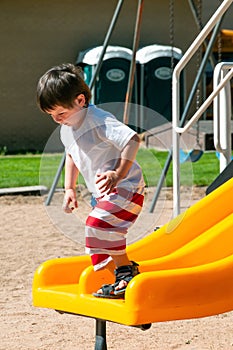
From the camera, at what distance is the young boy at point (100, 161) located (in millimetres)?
3463

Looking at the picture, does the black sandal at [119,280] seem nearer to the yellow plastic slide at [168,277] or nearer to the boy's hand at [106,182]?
the yellow plastic slide at [168,277]

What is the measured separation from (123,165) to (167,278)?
469 millimetres

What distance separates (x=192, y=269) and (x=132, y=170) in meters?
0.46

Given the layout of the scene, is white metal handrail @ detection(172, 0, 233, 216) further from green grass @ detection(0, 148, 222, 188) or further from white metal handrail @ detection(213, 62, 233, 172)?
white metal handrail @ detection(213, 62, 233, 172)

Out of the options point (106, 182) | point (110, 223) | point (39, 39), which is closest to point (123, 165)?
point (106, 182)

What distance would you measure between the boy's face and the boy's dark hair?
2 centimetres

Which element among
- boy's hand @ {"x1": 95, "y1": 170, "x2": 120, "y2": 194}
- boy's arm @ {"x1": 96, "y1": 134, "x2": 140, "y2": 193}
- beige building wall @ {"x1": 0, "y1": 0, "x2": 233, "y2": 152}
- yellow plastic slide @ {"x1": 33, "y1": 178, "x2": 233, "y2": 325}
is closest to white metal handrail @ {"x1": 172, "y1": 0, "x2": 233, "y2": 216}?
yellow plastic slide @ {"x1": 33, "y1": 178, "x2": 233, "y2": 325}

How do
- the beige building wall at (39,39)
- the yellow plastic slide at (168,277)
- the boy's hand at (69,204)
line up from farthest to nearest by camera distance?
the beige building wall at (39,39)
the boy's hand at (69,204)
the yellow plastic slide at (168,277)

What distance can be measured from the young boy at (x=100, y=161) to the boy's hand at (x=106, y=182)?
3cm

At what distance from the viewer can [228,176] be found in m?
4.57

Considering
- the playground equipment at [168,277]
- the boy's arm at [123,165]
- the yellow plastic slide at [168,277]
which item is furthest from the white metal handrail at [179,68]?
the boy's arm at [123,165]

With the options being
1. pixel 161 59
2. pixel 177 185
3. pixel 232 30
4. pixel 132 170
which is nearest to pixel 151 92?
pixel 161 59

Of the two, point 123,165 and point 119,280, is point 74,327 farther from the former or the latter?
point 123,165

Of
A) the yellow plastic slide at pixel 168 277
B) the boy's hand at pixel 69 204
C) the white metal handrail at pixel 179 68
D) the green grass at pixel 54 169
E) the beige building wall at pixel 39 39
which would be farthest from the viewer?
the beige building wall at pixel 39 39
